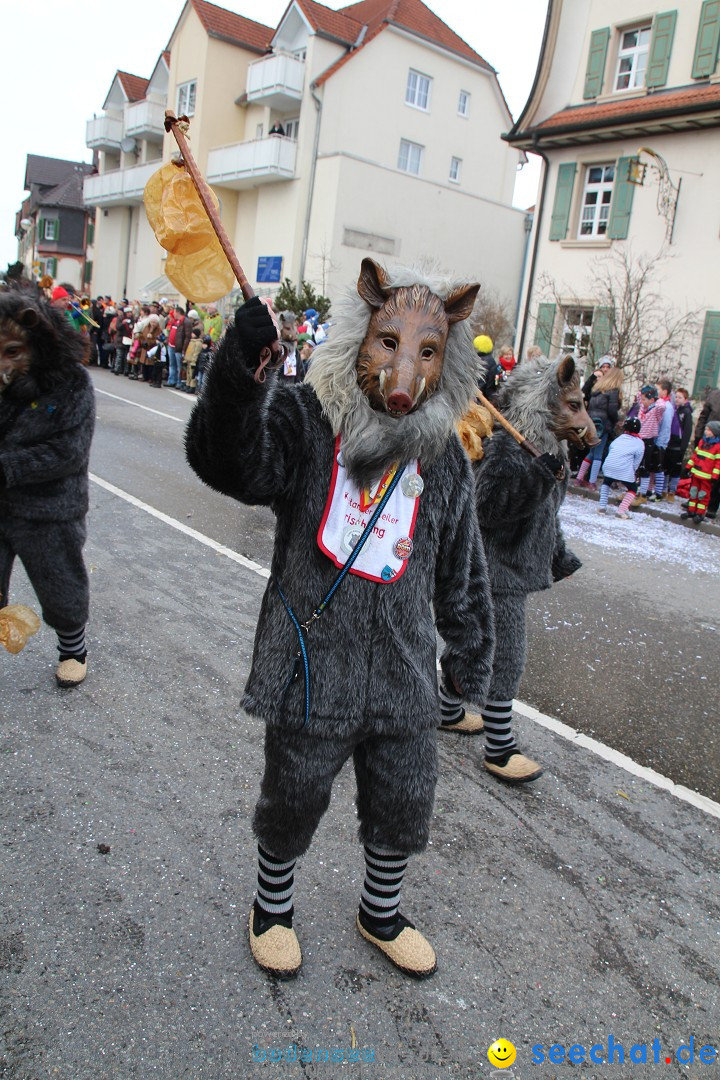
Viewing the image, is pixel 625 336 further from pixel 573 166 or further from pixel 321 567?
pixel 321 567

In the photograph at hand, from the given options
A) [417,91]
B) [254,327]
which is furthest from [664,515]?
[417,91]

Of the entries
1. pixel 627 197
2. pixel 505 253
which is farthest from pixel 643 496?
pixel 505 253

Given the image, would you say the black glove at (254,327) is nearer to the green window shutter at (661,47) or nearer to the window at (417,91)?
the green window shutter at (661,47)

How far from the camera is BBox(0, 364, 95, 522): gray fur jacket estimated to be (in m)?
3.46

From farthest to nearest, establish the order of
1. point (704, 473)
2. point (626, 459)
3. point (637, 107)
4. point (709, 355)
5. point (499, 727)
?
point (637, 107) → point (709, 355) → point (626, 459) → point (704, 473) → point (499, 727)

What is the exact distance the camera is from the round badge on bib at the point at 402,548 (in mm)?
2209

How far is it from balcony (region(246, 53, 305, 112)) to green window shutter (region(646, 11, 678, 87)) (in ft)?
40.5

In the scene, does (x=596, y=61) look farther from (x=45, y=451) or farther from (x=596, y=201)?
(x=45, y=451)

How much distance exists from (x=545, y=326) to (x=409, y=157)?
1217 centimetres

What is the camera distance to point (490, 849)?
308 centimetres

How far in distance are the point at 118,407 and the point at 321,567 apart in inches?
520

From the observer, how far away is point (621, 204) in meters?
17.4

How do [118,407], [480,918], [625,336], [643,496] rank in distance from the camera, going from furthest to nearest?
1. [625,336]
2. [118,407]
3. [643,496]
4. [480,918]

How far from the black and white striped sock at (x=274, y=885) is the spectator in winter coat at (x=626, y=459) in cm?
946
